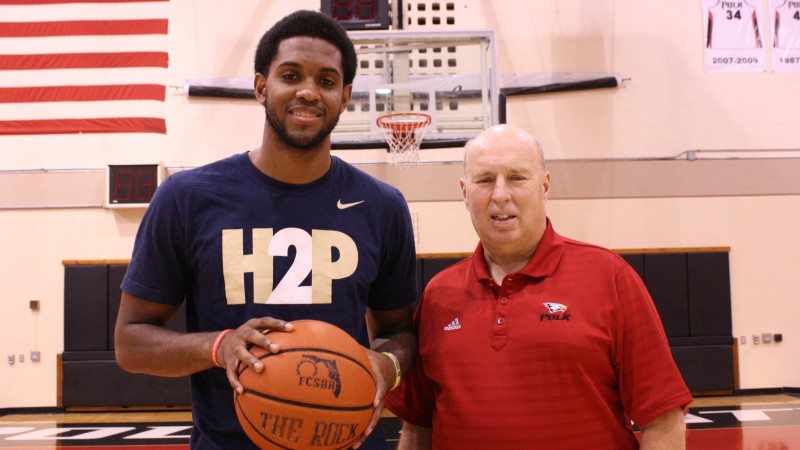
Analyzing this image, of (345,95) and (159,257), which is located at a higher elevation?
(345,95)

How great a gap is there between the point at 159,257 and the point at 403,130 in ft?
14.8

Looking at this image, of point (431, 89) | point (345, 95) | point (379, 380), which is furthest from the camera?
point (431, 89)

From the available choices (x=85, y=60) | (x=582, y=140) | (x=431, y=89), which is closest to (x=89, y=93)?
(x=85, y=60)

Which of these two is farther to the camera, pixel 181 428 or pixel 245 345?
Result: pixel 181 428

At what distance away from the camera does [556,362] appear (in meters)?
1.62

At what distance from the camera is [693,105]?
7344 millimetres

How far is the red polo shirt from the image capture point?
5.26ft

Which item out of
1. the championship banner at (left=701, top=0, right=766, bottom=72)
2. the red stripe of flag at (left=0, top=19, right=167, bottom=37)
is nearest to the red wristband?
the red stripe of flag at (left=0, top=19, right=167, bottom=37)

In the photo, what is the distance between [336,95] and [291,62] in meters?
0.14

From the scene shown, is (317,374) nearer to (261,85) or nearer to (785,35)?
(261,85)

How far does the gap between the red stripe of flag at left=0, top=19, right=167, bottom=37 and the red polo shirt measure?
22.3ft

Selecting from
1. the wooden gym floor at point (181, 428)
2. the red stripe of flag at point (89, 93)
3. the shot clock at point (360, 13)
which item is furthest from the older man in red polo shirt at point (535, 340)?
the red stripe of flag at point (89, 93)

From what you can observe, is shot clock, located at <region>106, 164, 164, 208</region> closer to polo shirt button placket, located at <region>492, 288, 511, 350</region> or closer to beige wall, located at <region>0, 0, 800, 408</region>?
beige wall, located at <region>0, 0, 800, 408</region>

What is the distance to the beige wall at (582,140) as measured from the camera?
711 centimetres
